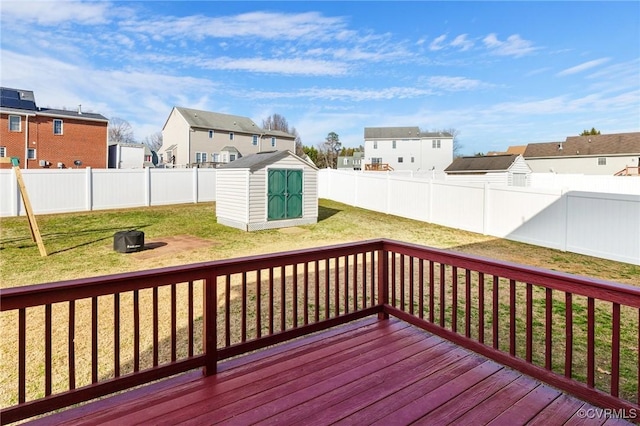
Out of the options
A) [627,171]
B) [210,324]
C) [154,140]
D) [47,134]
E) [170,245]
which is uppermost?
[154,140]

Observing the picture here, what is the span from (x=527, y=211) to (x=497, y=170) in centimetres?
1000

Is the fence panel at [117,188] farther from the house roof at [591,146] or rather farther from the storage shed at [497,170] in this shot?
the house roof at [591,146]

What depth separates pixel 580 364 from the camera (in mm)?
3158

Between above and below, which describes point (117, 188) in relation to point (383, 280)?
above

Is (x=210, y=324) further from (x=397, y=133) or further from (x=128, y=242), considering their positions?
(x=397, y=133)

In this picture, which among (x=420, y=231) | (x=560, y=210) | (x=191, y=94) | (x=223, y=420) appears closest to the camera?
(x=223, y=420)

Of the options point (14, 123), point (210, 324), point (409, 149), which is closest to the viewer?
point (210, 324)

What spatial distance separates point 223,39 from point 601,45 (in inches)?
635

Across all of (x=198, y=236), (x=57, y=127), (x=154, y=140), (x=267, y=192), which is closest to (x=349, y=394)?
(x=198, y=236)

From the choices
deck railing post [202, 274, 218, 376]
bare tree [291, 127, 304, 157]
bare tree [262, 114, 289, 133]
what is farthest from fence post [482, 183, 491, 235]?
bare tree [262, 114, 289, 133]

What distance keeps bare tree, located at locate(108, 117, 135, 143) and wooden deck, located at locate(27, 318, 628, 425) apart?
5423 centimetres

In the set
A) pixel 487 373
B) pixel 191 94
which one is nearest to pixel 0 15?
pixel 487 373

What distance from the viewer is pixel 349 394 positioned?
2232mm

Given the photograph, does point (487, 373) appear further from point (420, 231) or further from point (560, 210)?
point (420, 231)
